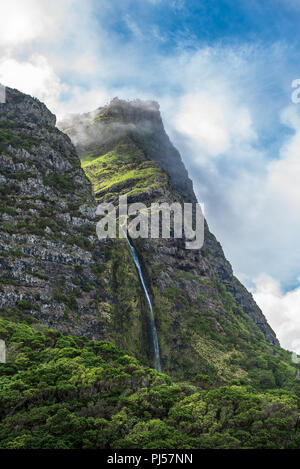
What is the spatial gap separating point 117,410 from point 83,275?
243 feet

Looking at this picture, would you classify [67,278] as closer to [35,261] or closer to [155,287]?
[35,261]

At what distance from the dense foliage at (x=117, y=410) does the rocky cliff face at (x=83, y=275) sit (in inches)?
1587

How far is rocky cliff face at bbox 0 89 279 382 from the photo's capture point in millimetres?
116312

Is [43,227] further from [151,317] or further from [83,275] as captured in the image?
[151,317]

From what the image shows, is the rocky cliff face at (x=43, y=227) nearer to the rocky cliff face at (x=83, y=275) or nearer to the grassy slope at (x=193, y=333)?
the rocky cliff face at (x=83, y=275)

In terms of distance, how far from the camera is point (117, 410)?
58781 millimetres

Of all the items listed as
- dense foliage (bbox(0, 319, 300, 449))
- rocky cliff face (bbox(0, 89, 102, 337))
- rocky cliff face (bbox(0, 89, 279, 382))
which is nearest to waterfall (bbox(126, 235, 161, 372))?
rocky cliff face (bbox(0, 89, 279, 382))

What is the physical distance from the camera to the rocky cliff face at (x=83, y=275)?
382 feet

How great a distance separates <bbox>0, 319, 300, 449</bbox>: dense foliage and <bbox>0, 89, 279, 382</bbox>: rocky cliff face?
40.3m

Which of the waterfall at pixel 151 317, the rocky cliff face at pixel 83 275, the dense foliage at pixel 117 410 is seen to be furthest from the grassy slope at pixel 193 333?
the dense foliage at pixel 117 410

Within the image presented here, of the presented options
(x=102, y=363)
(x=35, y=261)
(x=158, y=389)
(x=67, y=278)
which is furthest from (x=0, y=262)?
(x=158, y=389)

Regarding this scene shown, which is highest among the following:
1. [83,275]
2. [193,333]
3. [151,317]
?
[83,275]

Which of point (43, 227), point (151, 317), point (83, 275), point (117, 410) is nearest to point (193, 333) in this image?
point (151, 317)

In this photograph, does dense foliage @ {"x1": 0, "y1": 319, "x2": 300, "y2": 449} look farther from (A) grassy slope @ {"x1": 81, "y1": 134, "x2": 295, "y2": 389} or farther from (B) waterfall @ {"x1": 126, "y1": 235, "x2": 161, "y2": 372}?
(B) waterfall @ {"x1": 126, "y1": 235, "x2": 161, "y2": 372}
